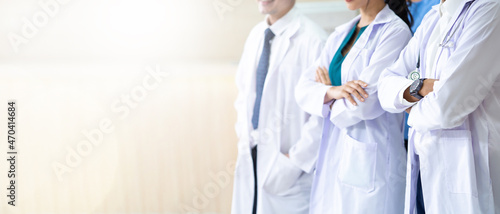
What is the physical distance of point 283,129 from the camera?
2.07 metres

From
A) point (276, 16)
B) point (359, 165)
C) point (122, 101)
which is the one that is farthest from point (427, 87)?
point (122, 101)

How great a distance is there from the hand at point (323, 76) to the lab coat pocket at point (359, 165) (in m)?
0.23

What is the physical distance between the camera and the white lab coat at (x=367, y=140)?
1650mm

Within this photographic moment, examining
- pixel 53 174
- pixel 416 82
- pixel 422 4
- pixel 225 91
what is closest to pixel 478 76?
pixel 416 82

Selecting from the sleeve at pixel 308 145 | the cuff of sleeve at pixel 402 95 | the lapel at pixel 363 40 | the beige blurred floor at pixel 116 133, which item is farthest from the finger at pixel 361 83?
the beige blurred floor at pixel 116 133

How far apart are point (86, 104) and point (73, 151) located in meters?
0.26

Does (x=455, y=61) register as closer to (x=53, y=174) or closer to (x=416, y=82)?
(x=416, y=82)

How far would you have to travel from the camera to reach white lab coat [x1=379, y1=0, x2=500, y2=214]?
4.09ft

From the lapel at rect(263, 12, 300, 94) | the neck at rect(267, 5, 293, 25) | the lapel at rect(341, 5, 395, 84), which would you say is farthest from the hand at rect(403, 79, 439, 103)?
the neck at rect(267, 5, 293, 25)

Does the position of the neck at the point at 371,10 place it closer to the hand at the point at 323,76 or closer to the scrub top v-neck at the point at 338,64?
the scrub top v-neck at the point at 338,64

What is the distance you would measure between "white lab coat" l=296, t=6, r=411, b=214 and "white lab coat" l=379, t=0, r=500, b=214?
0.28m

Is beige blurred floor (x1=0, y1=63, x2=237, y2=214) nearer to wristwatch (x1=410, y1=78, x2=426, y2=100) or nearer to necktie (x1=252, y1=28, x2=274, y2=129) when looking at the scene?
necktie (x1=252, y1=28, x2=274, y2=129)

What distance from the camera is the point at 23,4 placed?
2828 mm

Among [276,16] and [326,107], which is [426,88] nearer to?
[326,107]
